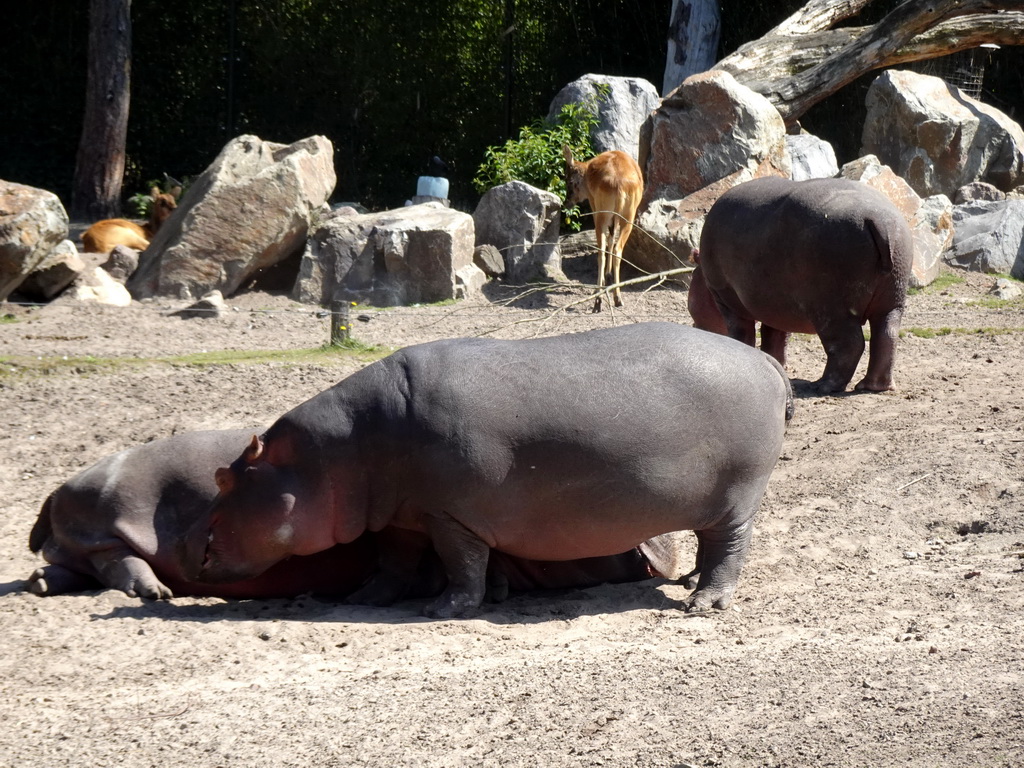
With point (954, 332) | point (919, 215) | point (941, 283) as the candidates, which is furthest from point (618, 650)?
point (919, 215)

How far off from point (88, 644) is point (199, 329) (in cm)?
580

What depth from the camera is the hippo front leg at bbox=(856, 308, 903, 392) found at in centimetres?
748

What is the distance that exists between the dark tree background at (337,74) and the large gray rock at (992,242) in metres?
6.42

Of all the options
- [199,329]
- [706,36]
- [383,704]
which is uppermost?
[706,36]

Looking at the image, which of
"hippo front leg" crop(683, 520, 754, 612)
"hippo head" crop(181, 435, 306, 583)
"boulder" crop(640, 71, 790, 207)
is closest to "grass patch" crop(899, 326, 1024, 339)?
"boulder" crop(640, 71, 790, 207)

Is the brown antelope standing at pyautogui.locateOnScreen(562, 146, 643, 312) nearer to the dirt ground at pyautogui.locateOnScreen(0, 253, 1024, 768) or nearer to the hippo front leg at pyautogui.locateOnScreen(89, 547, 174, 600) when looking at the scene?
the dirt ground at pyautogui.locateOnScreen(0, 253, 1024, 768)

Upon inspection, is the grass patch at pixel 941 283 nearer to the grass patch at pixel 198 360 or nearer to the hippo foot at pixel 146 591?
the grass patch at pixel 198 360

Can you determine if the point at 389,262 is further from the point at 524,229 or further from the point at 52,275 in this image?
the point at 52,275

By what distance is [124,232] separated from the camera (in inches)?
549

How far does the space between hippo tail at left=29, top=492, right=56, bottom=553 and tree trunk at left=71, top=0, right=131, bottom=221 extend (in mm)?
11905

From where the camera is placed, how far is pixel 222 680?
3816 millimetres

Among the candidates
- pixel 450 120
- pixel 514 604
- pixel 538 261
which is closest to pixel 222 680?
pixel 514 604

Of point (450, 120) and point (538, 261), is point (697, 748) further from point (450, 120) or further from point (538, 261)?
point (450, 120)

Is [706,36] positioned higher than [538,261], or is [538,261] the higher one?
[706,36]
